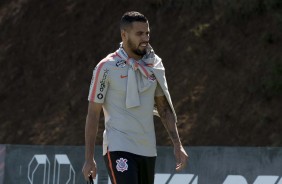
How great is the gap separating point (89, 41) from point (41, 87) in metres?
1.50

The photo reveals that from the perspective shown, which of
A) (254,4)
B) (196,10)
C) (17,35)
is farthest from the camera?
(17,35)

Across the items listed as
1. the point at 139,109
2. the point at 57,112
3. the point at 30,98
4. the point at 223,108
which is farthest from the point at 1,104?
the point at 139,109

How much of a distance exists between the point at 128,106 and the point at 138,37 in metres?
0.58

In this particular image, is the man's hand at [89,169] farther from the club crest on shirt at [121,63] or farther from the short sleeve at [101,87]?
the club crest on shirt at [121,63]

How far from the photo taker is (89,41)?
1908 centimetres

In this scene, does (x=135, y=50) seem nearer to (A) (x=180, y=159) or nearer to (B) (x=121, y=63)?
(B) (x=121, y=63)

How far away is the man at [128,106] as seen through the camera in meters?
6.70

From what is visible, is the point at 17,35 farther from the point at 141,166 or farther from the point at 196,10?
the point at 141,166

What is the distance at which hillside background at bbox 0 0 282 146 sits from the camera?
49.6 ft

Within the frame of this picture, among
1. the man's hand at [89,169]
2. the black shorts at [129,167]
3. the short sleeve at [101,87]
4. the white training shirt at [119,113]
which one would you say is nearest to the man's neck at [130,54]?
the white training shirt at [119,113]

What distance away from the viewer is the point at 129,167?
6598 millimetres

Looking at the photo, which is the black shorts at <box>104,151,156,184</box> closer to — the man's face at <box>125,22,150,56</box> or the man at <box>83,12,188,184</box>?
the man at <box>83,12,188,184</box>

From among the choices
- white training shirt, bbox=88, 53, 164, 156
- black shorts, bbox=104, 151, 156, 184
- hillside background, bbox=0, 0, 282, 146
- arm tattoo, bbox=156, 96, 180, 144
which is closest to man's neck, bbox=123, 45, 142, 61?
white training shirt, bbox=88, 53, 164, 156

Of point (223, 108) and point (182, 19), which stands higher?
point (182, 19)
